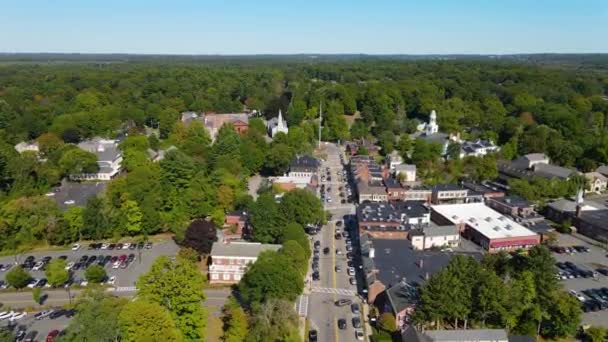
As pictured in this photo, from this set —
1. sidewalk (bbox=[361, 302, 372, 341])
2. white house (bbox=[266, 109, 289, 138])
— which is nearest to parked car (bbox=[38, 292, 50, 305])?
sidewalk (bbox=[361, 302, 372, 341])

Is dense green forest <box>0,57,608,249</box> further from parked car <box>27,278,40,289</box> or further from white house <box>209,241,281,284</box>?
white house <box>209,241,281,284</box>

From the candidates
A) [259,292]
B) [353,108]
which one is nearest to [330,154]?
[353,108]

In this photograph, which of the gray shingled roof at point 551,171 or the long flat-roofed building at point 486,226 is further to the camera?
the gray shingled roof at point 551,171

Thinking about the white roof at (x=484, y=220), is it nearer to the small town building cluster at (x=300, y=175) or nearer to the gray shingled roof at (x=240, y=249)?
the small town building cluster at (x=300, y=175)

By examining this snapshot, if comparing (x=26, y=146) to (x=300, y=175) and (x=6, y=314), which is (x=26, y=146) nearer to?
(x=300, y=175)

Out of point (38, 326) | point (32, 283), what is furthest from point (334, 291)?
point (32, 283)

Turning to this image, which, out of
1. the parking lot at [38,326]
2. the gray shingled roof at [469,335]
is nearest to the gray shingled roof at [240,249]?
the parking lot at [38,326]
